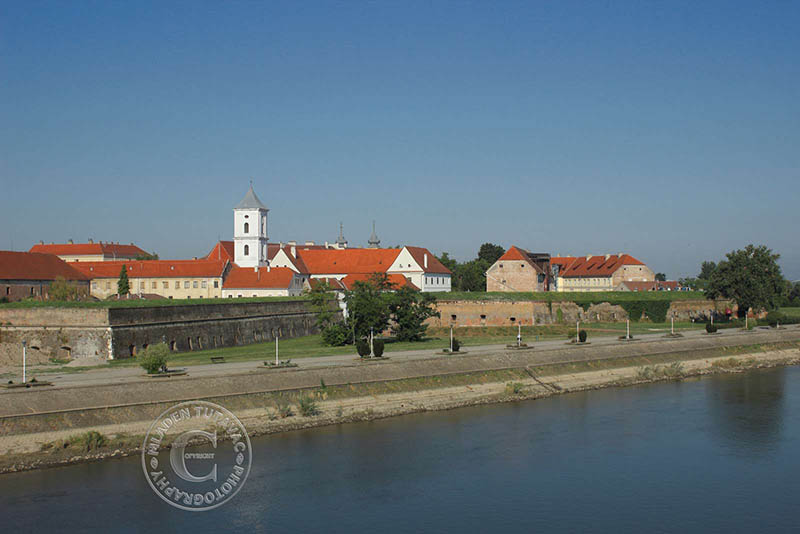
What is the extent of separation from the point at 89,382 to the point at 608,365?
934 inches

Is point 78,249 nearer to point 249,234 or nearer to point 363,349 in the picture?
point 249,234

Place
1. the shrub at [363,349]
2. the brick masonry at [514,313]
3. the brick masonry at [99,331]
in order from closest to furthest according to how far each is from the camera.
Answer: the shrub at [363,349] < the brick masonry at [99,331] < the brick masonry at [514,313]

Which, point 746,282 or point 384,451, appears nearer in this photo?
point 384,451

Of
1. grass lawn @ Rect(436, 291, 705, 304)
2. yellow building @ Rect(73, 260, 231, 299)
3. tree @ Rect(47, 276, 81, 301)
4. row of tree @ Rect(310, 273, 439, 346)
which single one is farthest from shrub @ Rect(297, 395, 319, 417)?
yellow building @ Rect(73, 260, 231, 299)

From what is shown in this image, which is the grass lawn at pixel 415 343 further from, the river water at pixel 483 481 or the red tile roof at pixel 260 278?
the red tile roof at pixel 260 278

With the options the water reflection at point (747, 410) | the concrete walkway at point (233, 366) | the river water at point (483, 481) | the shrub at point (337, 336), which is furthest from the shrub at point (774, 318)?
the shrub at point (337, 336)

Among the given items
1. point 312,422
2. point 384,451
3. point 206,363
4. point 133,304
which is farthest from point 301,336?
point 384,451

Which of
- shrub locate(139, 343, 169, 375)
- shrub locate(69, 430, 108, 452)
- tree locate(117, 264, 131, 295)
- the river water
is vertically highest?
tree locate(117, 264, 131, 295)

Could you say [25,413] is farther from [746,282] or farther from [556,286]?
[556,286]

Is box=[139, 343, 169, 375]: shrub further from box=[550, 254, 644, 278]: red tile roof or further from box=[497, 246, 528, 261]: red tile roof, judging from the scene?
box=[550, 254, 644, 278]: red tile roof

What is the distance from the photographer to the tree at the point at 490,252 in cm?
9438

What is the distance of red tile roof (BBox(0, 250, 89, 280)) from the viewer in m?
48.1

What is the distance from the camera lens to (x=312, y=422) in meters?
26.0

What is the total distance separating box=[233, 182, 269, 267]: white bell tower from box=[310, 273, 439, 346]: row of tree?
2691 cm
